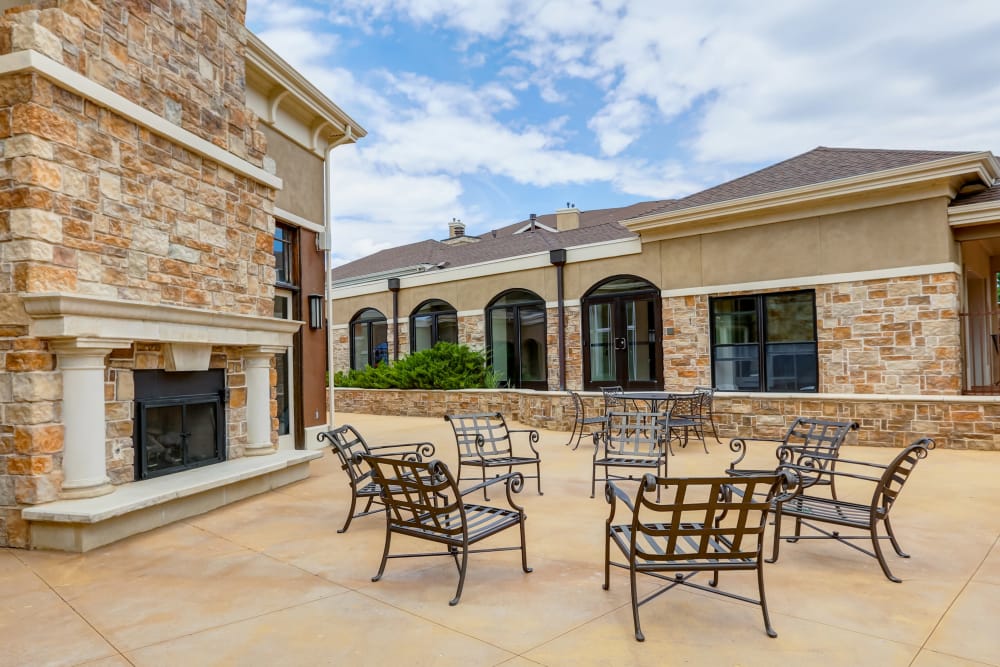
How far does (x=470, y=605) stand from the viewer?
3.45 m

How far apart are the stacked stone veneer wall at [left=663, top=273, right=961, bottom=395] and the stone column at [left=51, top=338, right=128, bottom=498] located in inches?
420

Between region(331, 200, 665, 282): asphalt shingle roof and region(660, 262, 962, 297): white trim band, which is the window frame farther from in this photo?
region(660, 262, 962, 297): white trim band

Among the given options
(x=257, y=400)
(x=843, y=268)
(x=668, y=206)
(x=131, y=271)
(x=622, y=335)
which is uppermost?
(x=668, y=206)

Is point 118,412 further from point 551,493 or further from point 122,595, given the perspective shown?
point 551,493

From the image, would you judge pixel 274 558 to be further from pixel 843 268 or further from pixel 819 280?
pixel 843 268

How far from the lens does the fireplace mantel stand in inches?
180

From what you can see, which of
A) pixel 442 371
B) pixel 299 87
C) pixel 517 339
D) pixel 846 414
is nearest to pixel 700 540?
pixel 846 414

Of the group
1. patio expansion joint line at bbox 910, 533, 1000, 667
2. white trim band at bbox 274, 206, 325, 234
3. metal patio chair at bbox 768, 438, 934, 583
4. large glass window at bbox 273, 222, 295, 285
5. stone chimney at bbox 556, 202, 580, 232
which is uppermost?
stone chimney at bbox 556, 202, 580, 232

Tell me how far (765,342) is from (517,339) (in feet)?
20.2

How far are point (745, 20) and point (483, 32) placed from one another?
24.8 ft

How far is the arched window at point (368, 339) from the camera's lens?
18703 mm

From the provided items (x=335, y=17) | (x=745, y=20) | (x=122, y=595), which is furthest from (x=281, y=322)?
(x=745, y=20)

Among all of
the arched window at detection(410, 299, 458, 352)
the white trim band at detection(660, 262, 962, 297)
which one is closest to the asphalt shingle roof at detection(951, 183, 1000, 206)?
the white trim band at detection(660, 262, 962, 297)

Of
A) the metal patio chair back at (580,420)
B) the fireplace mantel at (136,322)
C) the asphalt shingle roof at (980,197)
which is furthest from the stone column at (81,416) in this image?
the asphalt shingle roof at (980,197)
